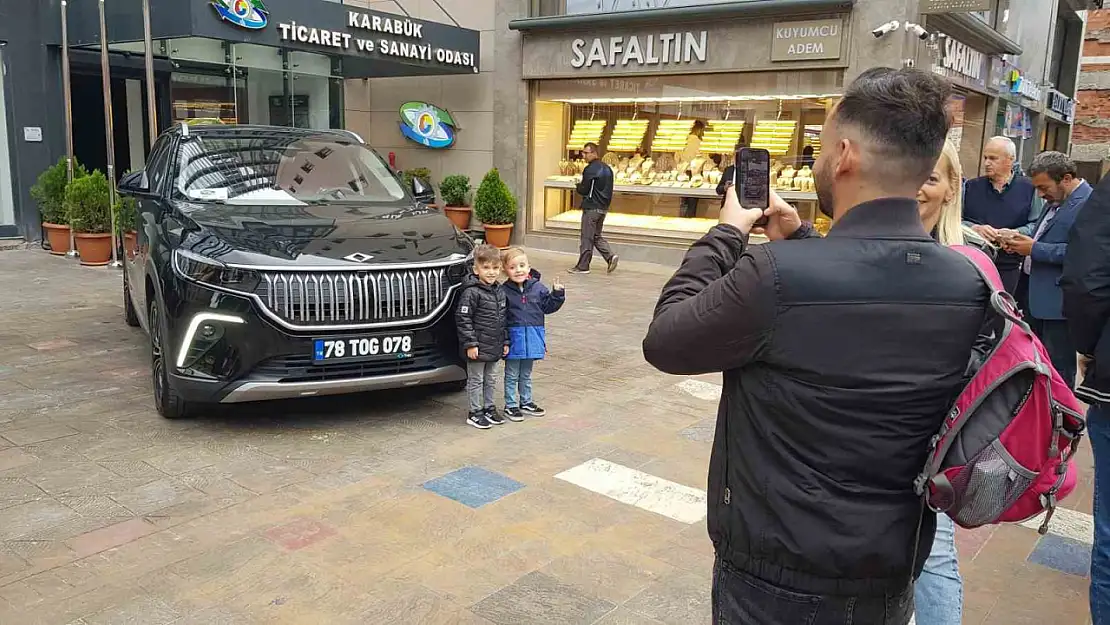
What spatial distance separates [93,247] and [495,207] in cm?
584

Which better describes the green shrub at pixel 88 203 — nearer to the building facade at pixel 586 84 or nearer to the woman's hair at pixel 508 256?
the building facade at pixel 586 84

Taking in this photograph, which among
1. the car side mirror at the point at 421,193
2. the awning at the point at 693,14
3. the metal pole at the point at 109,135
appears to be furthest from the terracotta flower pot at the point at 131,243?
the awning at the point at 693,14

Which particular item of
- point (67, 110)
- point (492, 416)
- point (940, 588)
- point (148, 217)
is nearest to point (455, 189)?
point (67, 110)

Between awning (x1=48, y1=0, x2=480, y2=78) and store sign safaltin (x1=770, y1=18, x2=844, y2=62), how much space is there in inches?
205

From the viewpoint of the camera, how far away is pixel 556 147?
50.4 feet

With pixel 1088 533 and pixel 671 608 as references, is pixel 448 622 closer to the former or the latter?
pixel 671 608

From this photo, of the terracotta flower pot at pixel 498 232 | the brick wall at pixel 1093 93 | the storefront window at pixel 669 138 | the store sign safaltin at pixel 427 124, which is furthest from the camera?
the brick wall at pixel 1093 93

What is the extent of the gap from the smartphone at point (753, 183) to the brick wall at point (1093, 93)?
91.9ft

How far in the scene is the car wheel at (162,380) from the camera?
5246 mm

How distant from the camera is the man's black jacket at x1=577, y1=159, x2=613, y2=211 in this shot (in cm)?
1232

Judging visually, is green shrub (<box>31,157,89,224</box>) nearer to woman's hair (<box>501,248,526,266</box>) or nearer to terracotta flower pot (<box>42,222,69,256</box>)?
terracotta flower pot (<box>42,222,69,256</box>)

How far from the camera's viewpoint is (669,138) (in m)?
14.4

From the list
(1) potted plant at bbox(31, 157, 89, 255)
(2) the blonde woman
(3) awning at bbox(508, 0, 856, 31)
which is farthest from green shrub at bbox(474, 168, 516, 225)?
(2) the blonde woman

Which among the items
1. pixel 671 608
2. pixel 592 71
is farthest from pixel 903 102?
pixel 592 71
